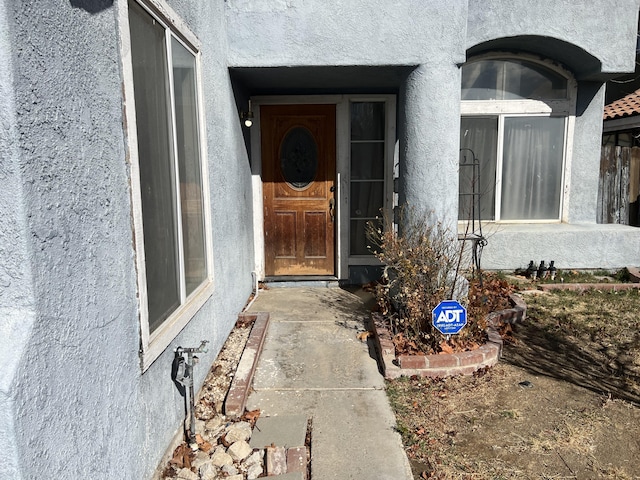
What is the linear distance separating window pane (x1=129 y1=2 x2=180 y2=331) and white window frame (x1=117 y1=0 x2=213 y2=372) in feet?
0.22

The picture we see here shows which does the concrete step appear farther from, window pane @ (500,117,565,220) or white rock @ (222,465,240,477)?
window pane @ (500,117,565,220)

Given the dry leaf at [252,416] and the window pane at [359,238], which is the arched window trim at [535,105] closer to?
the window pane at [359,238]

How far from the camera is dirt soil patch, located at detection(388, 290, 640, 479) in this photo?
282cm

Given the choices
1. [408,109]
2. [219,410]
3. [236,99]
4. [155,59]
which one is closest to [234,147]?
[236,99]

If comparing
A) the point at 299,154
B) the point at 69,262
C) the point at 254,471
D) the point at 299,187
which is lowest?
the point at 254,471

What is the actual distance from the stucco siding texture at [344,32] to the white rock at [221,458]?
11.8ft

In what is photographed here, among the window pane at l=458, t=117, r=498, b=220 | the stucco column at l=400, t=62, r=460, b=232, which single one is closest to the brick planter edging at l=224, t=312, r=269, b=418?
the stucco column at l=400, t=62, r=460, b=232

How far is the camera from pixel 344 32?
457cm

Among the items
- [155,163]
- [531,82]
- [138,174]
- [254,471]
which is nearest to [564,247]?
[531,82]

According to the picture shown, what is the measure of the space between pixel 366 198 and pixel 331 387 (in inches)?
130

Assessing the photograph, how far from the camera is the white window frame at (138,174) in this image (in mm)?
2318

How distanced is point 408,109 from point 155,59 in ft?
8.71

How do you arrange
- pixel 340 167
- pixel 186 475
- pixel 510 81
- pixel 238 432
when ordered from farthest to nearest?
1. pixel 510 81
2. pixel 340 167
3. pixel 238 432
4. pixel 186 475

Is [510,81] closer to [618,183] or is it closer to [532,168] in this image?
[532,168]
